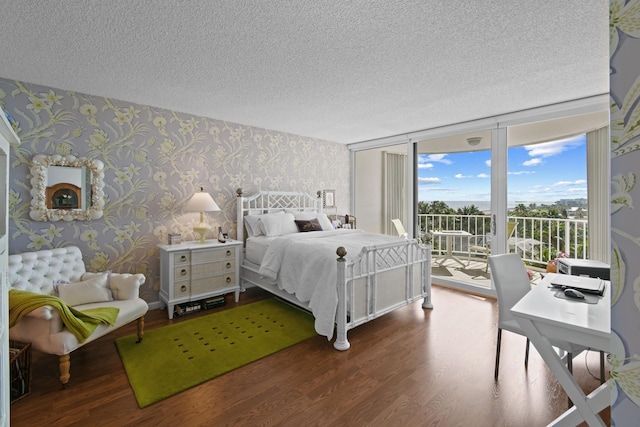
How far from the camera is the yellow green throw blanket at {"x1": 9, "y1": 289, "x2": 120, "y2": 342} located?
202cm

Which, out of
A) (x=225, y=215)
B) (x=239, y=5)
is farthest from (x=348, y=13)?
(x=225, y=215)

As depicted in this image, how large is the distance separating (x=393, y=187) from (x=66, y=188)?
225 inches

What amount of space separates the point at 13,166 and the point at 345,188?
181 inches

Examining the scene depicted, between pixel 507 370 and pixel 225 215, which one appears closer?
pixel 507 370

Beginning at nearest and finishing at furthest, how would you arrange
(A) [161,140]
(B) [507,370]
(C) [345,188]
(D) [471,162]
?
(B) [507,370] < (A) [161,140] < (D) [471,162] < (C) [345,188]

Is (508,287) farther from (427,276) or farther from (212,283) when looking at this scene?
(212,283)

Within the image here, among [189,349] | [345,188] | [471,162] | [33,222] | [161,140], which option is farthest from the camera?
[345,188]

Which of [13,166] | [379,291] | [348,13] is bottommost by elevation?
[379,291]

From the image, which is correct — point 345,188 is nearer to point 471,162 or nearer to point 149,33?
point 471,162

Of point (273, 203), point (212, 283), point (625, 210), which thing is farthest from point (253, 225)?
point (625, 210)

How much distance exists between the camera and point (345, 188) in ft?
19.5

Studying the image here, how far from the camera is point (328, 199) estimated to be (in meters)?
5.54

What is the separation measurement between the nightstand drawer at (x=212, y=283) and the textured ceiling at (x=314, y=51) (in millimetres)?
2063

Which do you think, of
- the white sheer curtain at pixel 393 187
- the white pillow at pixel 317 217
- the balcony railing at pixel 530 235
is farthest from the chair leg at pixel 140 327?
the white sheer curtain at pixel 393 187
